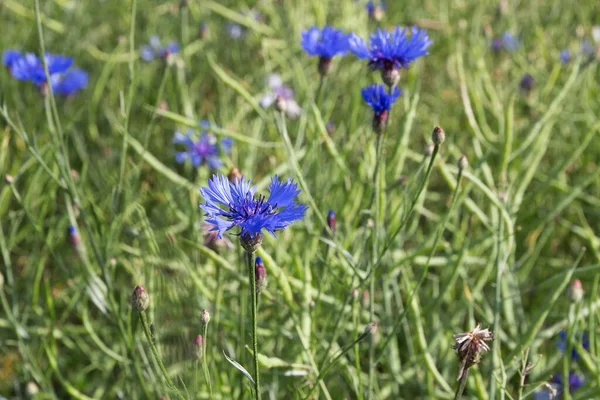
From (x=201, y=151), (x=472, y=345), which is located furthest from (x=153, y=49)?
(x=472, y=345)

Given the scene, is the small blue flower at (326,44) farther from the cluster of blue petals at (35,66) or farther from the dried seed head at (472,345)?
the dried seed head at (472,345)

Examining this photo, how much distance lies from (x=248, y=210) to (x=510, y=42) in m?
1.76

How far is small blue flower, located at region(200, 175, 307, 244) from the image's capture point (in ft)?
3.00

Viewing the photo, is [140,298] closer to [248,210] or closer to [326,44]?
[248,210]

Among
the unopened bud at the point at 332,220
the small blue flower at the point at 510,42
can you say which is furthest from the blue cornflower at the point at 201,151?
the small blue flower at the point at 510,42

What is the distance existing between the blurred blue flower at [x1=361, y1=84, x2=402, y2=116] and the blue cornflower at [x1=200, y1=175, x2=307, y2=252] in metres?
0.38

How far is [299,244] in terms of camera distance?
5.88ft

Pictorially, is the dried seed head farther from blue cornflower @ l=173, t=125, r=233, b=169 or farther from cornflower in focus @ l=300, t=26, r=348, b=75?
blue cornflower @ l=173, t=125, r=233, b=169

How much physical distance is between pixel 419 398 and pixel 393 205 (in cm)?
43

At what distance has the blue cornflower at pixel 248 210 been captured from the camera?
91cm

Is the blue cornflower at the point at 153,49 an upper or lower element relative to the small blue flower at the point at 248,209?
upper

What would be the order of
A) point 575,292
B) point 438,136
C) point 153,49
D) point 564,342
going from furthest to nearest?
point 153,49
point 564,342
point 575,292
point 438,136

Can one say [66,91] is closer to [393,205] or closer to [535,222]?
[393,205]

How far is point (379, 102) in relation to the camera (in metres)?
1.32
